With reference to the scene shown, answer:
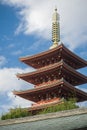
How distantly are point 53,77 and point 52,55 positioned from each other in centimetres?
347

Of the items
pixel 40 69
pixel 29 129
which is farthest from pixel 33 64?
pixel 29 129

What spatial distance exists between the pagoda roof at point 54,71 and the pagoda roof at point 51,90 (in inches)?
99.5

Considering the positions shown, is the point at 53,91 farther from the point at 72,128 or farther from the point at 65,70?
the point at 72,128

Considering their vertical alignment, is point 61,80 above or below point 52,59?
below

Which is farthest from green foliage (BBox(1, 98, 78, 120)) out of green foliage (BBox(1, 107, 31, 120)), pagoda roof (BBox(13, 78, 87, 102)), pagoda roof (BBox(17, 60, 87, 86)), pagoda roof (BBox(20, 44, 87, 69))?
pagoda roof (BBox(20, 44, 87, 69))

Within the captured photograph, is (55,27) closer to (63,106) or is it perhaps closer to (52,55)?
(52,55)

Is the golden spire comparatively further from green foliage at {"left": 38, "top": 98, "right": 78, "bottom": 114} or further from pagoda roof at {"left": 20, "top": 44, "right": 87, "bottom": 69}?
green foliage at {"left": 38, "top": 98, "right": 78, "bottom": 114}

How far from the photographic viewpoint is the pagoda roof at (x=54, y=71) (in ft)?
187

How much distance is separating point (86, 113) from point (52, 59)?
4028cm

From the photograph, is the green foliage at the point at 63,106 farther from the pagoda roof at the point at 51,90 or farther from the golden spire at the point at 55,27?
the golden spire at the point at 55,27

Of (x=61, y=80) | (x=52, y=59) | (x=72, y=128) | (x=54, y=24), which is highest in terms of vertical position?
(x=54, y=24)

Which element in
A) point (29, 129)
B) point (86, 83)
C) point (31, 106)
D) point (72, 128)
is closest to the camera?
point (72, 128)

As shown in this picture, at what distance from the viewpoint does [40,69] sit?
5988cm

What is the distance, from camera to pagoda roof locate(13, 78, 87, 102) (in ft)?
182
